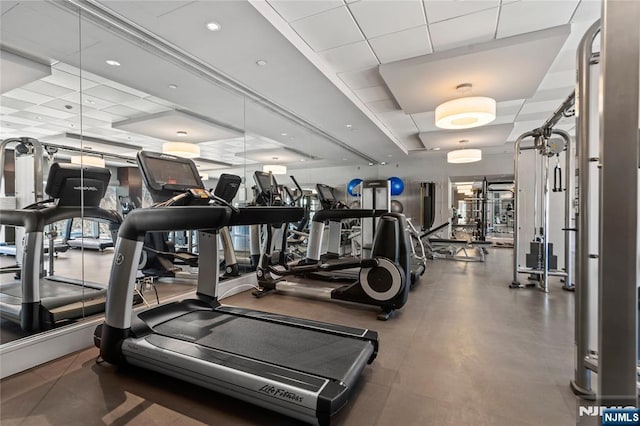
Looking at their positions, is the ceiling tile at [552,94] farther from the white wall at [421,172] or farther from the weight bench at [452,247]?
the white wall at [421,172]

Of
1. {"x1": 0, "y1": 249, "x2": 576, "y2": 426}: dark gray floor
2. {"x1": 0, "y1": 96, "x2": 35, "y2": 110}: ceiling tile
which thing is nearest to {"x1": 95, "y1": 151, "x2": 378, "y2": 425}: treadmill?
{"x1": 0, "y1": 249, "x2": 576, "y2": 426}: dark gray floor

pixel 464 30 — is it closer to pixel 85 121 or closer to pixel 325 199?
pixel 325 199

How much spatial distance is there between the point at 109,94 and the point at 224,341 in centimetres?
376

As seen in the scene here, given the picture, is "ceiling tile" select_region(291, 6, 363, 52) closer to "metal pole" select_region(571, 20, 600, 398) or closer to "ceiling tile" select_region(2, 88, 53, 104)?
"metal pole" select_region(571, 20, 600, 398)

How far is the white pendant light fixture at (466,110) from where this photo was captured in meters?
3.73

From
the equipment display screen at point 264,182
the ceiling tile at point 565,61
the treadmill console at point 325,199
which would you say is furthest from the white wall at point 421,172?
the ceiling tile at point 565,61

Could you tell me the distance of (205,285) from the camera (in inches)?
114

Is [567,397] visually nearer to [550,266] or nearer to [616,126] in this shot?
[616,126]

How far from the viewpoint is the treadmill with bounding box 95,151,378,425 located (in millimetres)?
1608

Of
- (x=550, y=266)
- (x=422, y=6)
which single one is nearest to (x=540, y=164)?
(x=550, y=266)

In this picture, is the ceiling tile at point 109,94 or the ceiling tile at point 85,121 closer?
the ceiling tile at point 85,121

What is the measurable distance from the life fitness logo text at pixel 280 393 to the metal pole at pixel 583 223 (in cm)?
176

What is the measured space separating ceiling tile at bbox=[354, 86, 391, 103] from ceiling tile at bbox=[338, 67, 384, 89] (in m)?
0.13

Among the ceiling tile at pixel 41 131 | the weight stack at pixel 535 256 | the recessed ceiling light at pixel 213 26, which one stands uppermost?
the recessed ceiling light at pixel 213 26
